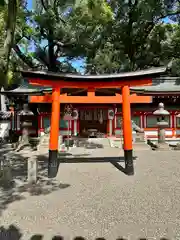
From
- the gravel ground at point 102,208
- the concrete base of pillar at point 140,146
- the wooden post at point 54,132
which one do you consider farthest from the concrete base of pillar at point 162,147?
the wooden post at point 54,132

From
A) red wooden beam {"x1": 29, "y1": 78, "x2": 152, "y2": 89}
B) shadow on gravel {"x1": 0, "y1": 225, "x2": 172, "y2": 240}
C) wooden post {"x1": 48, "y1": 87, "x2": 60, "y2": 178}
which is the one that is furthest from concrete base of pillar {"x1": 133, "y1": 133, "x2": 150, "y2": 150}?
shadow on gravel {"x1": 0, "y1": 225, "x2": 172, "y2": 240}

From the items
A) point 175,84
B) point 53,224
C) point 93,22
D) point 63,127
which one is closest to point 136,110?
point 175,84

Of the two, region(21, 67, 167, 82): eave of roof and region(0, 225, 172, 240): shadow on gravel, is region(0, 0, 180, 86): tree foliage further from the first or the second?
region(0, 225, 172, 240): shadow on gravel

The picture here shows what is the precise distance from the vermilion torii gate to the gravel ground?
68cm

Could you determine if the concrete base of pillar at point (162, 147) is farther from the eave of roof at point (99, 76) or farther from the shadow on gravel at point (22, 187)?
the shadow on gravel at point (22, 187)

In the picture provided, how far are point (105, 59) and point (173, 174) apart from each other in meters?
16.1

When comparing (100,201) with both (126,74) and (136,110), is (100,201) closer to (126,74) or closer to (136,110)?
Result: (126,74)

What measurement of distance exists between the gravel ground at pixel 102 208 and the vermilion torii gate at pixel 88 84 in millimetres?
682

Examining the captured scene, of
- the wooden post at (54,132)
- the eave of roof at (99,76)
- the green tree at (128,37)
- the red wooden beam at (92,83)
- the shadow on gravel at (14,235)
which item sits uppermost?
the green tree at (128,37)

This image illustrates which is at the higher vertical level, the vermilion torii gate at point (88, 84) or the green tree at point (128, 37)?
the green tree at point (128, 37)

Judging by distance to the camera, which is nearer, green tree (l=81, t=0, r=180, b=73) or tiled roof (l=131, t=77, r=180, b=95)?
tiled roof (l=131, t=77, r=180, b=95)

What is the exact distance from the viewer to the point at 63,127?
1736 cm

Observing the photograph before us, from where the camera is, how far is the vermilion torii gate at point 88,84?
8.38 meters

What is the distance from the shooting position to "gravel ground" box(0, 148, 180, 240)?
4266 mm
